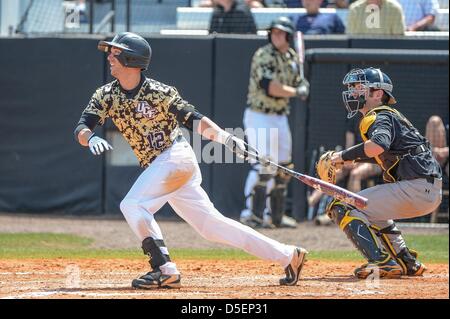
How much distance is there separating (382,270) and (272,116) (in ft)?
15.2

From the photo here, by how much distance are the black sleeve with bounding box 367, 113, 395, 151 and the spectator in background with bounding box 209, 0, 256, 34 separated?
19.7ft

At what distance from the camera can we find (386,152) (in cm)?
717

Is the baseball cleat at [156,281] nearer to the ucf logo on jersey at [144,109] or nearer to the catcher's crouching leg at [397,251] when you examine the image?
the ucf logo on jersey at [144,109]

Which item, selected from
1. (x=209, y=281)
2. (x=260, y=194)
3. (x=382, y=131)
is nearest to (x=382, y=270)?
(x=382, y=131)

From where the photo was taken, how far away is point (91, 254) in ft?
31.1

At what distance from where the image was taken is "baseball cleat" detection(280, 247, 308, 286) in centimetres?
684

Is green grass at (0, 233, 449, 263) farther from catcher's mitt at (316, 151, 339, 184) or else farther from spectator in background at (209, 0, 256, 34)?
spectator in background at (209, 0, 256, 34)

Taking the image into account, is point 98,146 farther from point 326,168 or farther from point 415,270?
point 415,270

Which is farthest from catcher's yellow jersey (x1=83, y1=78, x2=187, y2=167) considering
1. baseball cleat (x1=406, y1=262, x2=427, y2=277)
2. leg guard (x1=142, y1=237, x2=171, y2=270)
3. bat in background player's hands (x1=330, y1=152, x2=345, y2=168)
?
baseball cleat (x1=406, y1=262, x2=427, y2=277)

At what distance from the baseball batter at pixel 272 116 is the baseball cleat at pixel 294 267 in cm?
463

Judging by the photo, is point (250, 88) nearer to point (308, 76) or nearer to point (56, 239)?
point (308, 76)

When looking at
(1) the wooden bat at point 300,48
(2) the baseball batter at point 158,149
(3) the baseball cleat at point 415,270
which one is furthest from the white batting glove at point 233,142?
(1) the wooden bat at point 300,48

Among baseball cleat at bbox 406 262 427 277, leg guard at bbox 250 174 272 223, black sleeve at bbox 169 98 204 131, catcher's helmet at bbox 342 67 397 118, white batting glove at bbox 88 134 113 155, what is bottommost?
leg guard at bbox 250 174 272 223

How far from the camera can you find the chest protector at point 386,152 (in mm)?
7031
